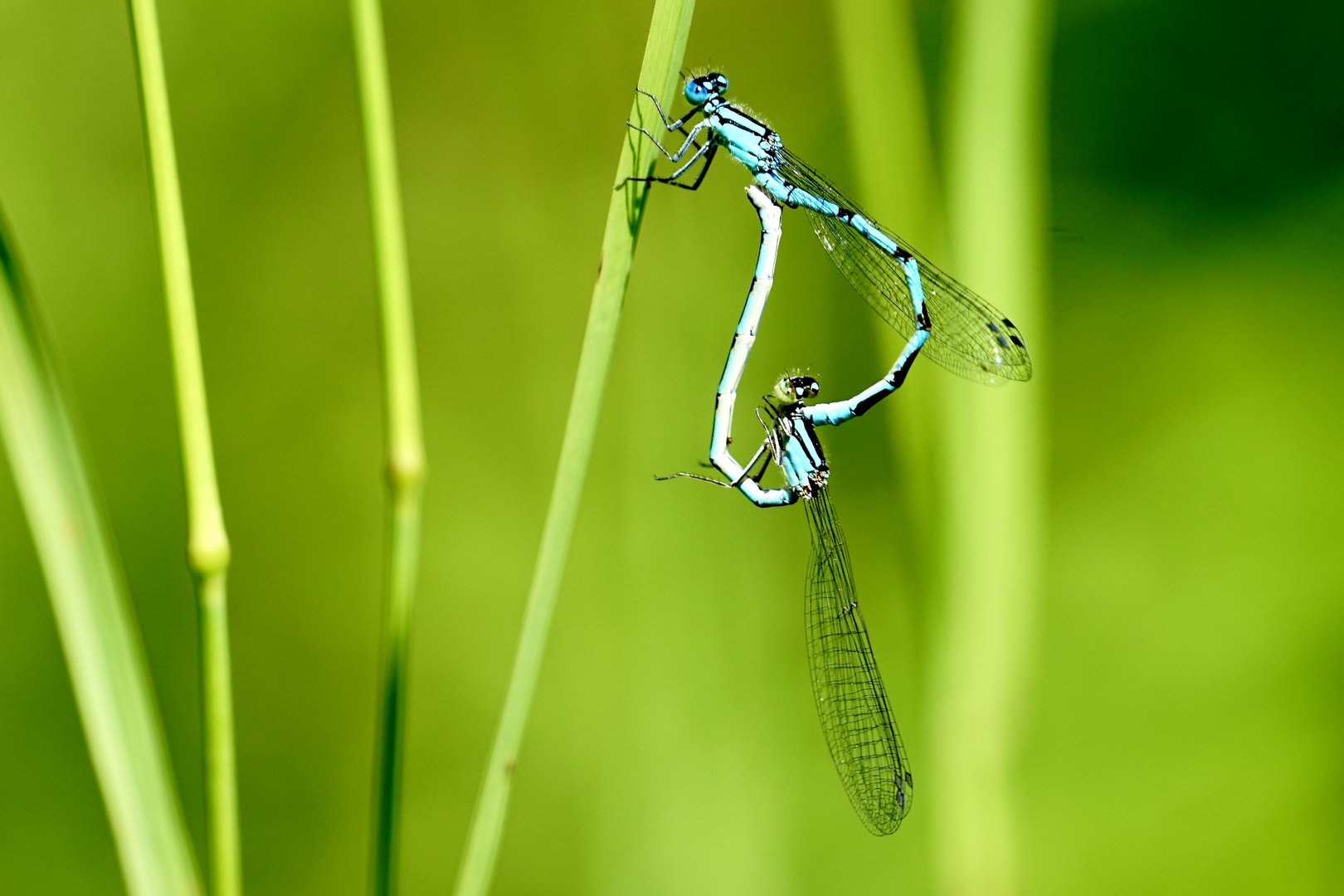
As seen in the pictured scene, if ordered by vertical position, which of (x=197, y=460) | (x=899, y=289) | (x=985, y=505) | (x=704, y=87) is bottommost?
(x=197, y=460)

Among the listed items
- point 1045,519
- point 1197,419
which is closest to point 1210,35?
point 1197,419

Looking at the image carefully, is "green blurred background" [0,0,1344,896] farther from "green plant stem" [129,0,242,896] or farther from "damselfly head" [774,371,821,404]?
"green plant stem" [129,0,242,896]

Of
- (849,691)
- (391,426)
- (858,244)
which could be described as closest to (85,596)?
(391,426)

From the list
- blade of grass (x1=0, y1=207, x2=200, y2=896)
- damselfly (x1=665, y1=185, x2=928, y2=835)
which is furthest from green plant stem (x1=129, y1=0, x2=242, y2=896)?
damselfly (x1=665, y1=185, x2=928, y2=835)

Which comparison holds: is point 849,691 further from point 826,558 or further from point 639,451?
point 639,451

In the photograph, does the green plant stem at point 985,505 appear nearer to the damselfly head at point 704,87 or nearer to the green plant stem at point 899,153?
the green plant stem at point 899,153

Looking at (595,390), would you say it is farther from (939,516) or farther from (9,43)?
(9,43)
